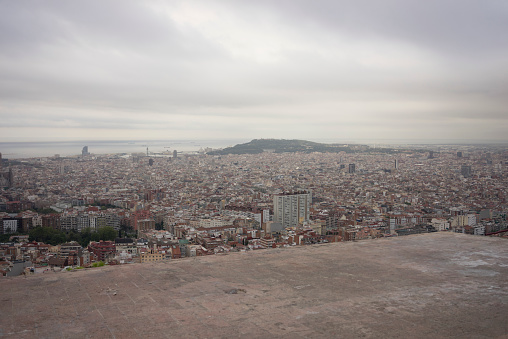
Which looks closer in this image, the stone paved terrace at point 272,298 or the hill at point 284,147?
the stone paved terrace at point 272,298

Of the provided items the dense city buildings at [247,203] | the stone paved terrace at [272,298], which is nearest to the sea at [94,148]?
the dense city buildings at [247,203]

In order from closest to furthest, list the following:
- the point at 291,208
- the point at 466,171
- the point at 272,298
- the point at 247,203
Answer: the point at 272,298 < the point at 466,171 < the point at 291,208 < the point at 247,203

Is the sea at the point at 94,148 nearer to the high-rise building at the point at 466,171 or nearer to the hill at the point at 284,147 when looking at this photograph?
the hill at the point at 284,147

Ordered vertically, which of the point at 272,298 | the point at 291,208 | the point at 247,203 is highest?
the point at 272,298

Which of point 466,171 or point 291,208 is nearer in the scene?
point 466,171

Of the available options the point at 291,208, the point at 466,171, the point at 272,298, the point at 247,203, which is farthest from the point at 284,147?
the point at 272,298

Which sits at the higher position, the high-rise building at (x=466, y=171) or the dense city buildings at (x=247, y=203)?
the high-rise building at (x=466, y=171)

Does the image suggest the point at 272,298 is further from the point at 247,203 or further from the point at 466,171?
the point at 247,203
